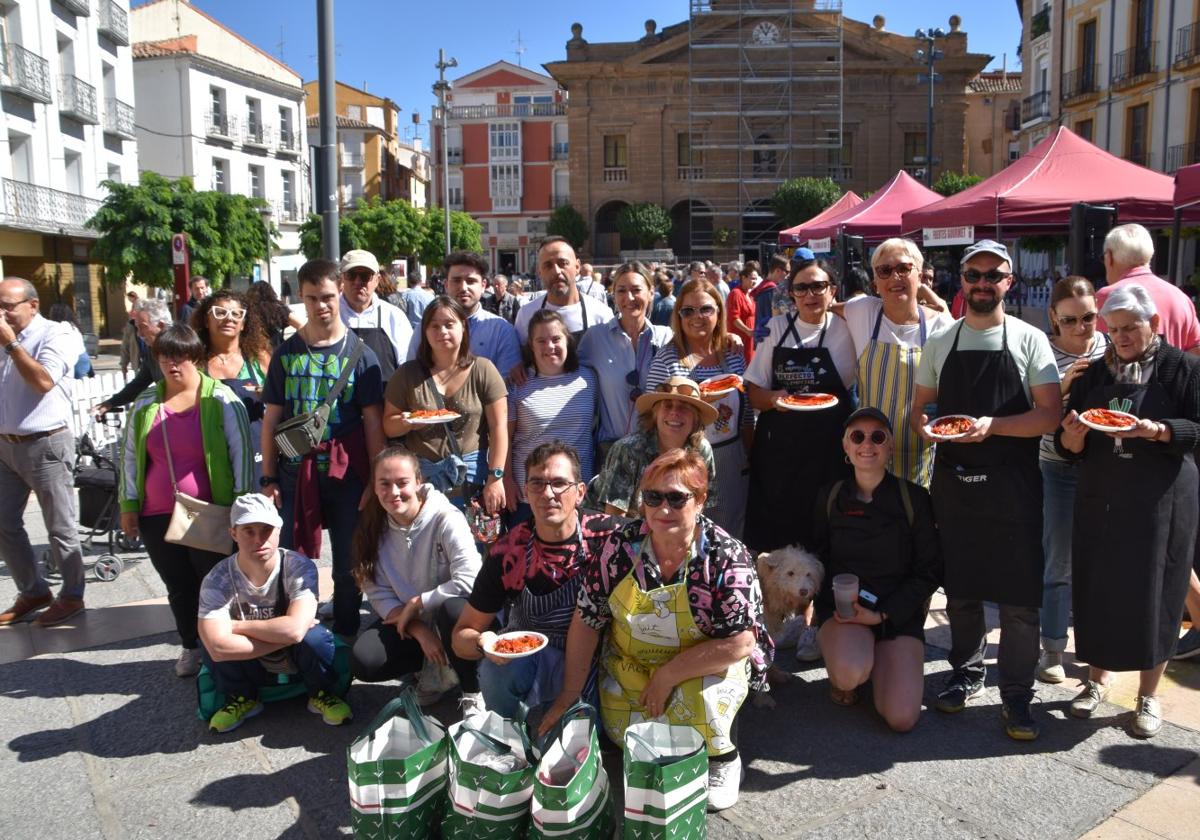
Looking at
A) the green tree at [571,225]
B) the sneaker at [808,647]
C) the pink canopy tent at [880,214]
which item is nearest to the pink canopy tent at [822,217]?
the pink canopy tent at [880,214]

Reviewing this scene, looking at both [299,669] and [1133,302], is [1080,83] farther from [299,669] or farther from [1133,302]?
[299,669]

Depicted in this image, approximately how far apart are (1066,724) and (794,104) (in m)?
45.8

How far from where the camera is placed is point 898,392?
4.22 m

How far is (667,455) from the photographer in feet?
11.2

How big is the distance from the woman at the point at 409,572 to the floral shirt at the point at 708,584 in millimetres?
733

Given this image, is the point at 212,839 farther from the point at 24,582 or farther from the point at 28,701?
the point at 24,582

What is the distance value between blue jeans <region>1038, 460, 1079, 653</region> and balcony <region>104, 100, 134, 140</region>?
27317mm

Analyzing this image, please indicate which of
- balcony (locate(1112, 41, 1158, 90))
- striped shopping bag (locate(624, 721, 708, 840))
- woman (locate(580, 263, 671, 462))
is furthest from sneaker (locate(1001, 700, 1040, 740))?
balcony (locate(1112, 41, 1158, 90))

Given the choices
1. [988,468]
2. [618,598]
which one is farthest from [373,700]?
[988,468]

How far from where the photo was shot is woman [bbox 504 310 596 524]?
468cm

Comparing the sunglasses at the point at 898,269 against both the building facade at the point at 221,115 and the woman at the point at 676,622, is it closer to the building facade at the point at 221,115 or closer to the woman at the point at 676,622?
the woman at the point at 676,622

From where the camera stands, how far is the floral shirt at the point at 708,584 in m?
3.34

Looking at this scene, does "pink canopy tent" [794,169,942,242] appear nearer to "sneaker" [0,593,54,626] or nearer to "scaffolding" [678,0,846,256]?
"sneaker" [0,593,54,626]

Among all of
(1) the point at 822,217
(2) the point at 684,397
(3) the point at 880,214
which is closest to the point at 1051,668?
(2) the point at 684,397
